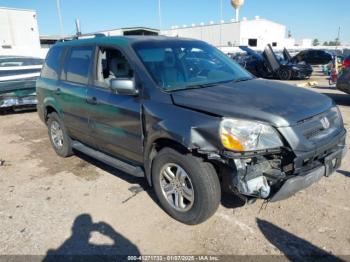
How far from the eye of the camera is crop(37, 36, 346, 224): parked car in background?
116 inches

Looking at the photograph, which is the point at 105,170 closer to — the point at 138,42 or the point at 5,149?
the point at 138,42

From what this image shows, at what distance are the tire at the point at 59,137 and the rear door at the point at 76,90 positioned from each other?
217mm

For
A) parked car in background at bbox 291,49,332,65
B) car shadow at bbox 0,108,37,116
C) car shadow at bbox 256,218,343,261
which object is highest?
parked car in background at bbox 291,49,332,65

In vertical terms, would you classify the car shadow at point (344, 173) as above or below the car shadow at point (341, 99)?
above

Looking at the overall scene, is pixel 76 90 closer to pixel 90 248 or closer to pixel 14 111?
pixel 90 248

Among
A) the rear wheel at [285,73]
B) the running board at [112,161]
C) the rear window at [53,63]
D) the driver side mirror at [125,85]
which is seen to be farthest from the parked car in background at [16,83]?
the rear wheel at [285,73]

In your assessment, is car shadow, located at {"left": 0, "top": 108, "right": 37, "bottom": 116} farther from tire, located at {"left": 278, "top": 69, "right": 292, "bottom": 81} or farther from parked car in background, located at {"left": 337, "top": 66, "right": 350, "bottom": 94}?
tire, located at {"left": 278, "top": 69, "right": 292, "bottom": 81}

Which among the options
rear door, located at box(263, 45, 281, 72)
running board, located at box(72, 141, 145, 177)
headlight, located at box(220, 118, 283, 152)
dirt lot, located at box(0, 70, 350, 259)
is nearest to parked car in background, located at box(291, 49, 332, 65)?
rear door, located at box(263, 45, 281, 72)

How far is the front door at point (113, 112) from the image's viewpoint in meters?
3.81

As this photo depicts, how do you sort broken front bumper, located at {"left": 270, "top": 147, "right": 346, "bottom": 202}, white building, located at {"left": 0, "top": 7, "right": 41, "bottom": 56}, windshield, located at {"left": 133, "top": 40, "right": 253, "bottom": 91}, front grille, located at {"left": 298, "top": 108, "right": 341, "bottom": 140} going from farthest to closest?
1. white building, located at {"left": 0, "top": 7, "right": 41, "bottom": 56}
2. windshield, located at {"left": 133, "top": 40, "right": 253, "bottom": 91}
3. front grille, located at {"left": 298, "top": 108, "right": 341, "bottom": 140}
4. broken front bumper, located at {"left": 270, "top": 147, "right": 346, "bottom": 202}

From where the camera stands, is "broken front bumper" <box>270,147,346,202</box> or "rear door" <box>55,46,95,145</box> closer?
"broken front bumper" <box>270,147,346,202</box>

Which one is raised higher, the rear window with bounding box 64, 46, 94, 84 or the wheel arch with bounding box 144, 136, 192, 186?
the rear window with bounding box 64, 46, 94, 84

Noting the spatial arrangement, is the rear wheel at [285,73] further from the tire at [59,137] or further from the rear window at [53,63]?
the tire at [59,137]

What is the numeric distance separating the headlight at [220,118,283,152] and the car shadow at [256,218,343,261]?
97 cm
